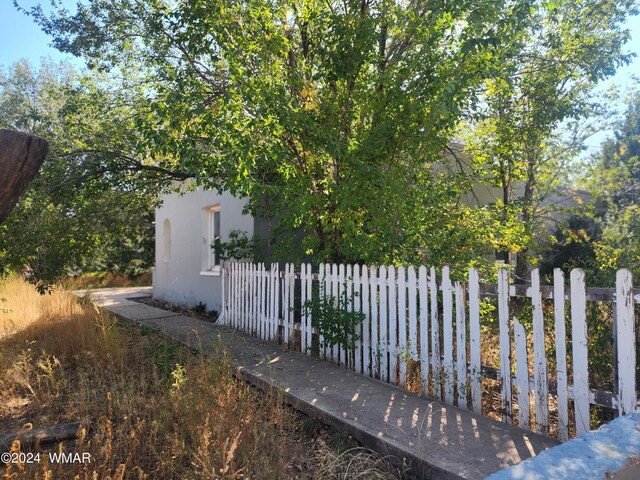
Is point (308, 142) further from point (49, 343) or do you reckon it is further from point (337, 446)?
point (49, 343)

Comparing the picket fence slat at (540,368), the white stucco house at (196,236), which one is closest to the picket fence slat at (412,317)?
the picket fence slat at (540,368)

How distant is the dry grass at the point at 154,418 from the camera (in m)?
2.78

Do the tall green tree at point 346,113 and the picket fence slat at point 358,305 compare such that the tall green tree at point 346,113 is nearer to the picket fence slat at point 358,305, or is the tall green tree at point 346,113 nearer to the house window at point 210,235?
the picket fence slat at point 358,305

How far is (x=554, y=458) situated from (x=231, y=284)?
23.7 feet

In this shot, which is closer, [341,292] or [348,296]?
[348,296]

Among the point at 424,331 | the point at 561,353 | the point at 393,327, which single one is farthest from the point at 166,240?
the point at 561,353

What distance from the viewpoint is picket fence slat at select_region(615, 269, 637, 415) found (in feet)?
9.85

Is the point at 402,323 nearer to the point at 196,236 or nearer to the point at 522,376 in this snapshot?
the point at 522,376

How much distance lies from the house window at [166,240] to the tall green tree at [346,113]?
754 cm

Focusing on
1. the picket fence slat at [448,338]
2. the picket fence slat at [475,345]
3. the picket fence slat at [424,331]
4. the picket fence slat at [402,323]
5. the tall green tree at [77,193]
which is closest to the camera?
the picket fence slat at [475,345]

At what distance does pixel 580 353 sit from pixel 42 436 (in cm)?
419

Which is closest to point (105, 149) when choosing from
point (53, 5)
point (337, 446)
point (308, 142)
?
point (53, 5)

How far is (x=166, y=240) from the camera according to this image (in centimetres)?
1352

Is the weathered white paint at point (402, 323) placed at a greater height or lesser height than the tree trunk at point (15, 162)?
lesser
